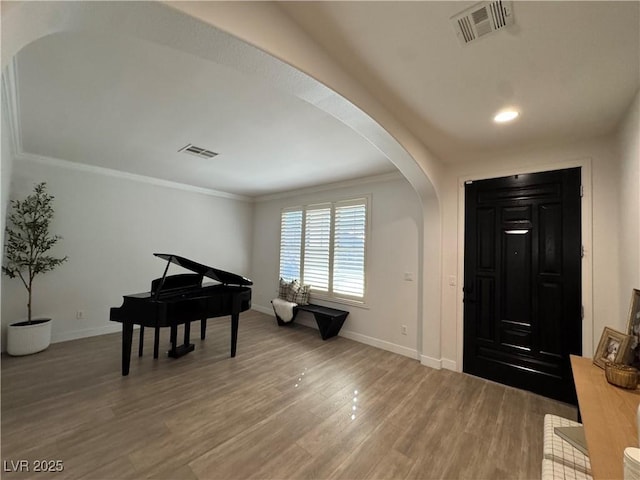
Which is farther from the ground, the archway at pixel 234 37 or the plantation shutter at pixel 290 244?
the archway at pixel 234 37

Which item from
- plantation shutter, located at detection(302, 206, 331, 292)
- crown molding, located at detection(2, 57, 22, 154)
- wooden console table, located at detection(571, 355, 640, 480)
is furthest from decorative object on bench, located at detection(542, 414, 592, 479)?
crown molding, located at detection(2, 57, 22, 154)

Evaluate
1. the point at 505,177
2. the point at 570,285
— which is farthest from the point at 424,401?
the point at 505,177

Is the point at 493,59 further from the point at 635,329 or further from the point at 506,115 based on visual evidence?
the point at 635,329

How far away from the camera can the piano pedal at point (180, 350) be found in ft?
11.0

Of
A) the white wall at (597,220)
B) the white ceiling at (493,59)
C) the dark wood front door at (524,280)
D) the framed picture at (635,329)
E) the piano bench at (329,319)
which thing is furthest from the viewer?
the piano bench at (329,319)

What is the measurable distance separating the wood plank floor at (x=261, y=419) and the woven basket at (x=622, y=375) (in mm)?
824

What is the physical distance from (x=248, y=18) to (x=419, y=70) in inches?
43.7

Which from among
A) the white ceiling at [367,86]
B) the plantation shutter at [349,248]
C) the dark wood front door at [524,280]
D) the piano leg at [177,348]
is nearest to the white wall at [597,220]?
the dark wood front door at [524,280]

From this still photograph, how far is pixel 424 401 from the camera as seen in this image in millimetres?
2566

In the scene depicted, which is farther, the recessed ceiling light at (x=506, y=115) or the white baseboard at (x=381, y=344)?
the white baseboard at (x=381, y=344)

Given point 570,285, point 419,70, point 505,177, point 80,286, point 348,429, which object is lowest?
point 348,429

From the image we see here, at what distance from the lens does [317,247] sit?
16.4ft

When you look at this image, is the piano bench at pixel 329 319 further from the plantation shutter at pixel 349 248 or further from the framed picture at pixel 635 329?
the framed picture at pixel 635 329

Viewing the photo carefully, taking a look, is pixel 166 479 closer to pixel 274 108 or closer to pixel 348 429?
pixel 348 429
